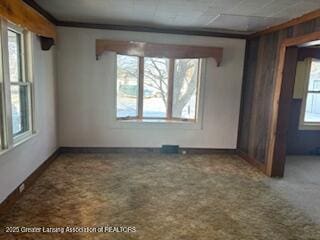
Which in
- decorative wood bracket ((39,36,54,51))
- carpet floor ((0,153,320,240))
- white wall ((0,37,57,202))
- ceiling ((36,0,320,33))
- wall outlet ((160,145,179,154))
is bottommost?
carpet floor ((0,153,320,240))

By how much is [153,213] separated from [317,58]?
15.1 ft

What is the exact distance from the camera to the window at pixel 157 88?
510cm

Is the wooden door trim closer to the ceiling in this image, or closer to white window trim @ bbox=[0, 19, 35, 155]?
the ceiling

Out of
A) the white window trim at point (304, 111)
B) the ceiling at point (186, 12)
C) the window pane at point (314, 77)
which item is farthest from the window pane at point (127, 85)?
the window pane at point (314, 77)

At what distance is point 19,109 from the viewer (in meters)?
3.32

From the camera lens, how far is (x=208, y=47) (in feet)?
16.3

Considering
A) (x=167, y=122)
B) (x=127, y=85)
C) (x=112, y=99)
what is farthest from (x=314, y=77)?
(x=112, y=99)

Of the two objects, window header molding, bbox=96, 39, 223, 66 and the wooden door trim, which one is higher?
window header molding, bbox=96, 39, 223, 66

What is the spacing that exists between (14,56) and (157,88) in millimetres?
2659

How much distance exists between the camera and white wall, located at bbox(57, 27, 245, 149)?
4809 millimetres

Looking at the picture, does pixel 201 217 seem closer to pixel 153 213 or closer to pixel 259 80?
pixel 153 213

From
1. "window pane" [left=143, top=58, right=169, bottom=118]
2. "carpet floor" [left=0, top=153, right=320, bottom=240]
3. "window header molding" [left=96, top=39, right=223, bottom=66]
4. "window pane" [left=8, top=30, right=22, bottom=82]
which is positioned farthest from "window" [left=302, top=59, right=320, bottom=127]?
"window pane" [left=8, top=30, right=22, bottom=82]

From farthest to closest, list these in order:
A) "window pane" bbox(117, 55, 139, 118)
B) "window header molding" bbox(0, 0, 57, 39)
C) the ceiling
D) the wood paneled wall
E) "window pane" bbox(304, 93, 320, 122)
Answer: "window pane" bbox(304, 93, 320, 122) < "window pane" bbox(117, 55, 139, 118) < the wood paneled wall < the ceiling < "window header molding" bbox(0, 0, 57, 39)

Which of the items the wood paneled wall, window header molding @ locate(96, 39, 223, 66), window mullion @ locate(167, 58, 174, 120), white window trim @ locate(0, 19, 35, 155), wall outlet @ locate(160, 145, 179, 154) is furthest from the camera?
wall outlet @ locate(160, 145, 179, 154)
